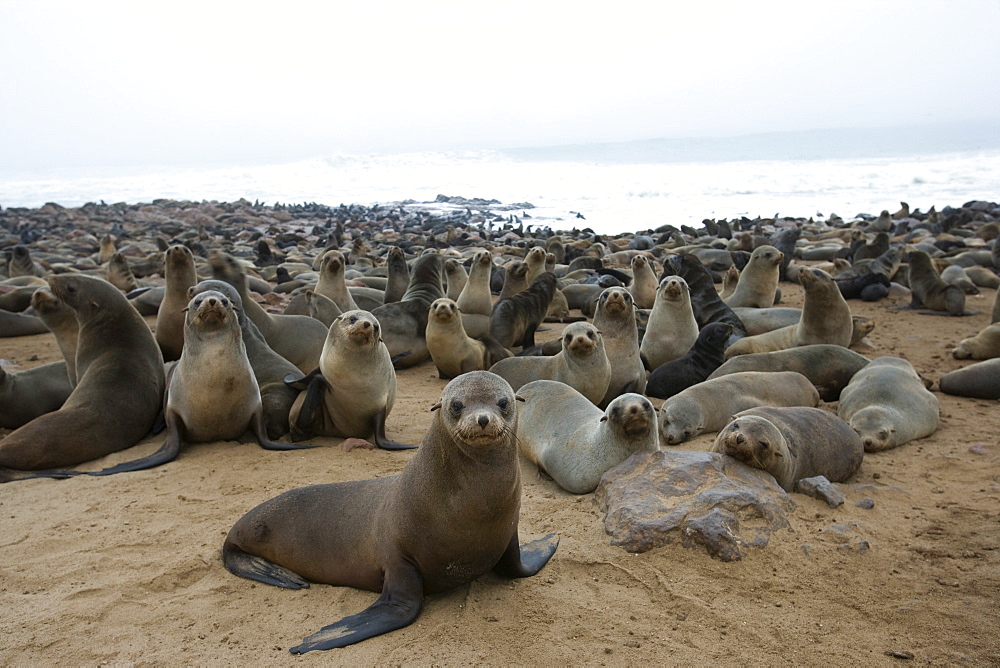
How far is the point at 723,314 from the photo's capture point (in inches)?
331

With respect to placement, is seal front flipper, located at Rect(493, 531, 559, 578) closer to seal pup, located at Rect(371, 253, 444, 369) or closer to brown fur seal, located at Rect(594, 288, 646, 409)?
brown fur seal, located at Rect(594, 288, 646, 409)

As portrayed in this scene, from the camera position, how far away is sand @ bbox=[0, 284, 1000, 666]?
2.59 meters

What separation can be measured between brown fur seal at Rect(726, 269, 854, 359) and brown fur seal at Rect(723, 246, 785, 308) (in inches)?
71.5

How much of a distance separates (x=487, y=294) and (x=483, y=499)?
21.0ft

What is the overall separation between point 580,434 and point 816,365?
116 inches

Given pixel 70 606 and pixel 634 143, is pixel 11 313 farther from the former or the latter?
pixel 634 143

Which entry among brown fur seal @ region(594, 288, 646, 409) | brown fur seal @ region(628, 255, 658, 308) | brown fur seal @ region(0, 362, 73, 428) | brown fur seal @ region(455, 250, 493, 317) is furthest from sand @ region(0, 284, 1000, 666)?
brown fur seal @ region(628, 255, 658, 308)

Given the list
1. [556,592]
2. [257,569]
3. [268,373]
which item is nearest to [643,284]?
[268,373]

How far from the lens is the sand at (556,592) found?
8.49ft

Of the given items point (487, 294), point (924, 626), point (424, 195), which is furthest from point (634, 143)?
point (924, 626)

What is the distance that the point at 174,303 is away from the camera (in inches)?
266

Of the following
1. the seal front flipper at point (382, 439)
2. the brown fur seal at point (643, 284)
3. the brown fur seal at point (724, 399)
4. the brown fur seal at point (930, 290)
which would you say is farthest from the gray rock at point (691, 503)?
the brown fur seal at point (930, 290)

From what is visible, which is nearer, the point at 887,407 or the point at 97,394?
the point at 97,394

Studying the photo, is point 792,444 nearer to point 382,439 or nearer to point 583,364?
point 583,364
